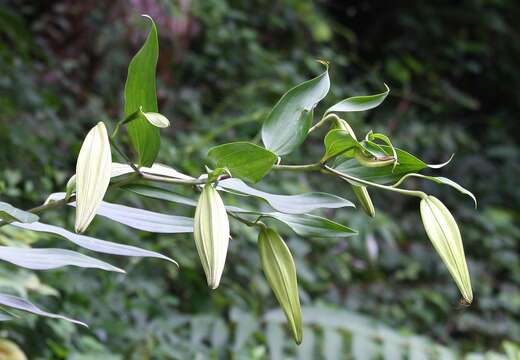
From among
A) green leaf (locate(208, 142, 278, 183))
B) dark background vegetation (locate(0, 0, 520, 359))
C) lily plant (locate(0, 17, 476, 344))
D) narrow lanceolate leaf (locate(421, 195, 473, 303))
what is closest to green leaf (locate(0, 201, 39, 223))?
lily plant (locate(0, 17, 476, 344))

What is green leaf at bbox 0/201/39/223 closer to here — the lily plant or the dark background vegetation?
the lily plant

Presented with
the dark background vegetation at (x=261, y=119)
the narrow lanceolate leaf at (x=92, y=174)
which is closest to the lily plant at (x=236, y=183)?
the narrow lanceolate leaf at (x=92, y=174)

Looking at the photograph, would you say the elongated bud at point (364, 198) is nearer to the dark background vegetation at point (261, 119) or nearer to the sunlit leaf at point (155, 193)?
the sunlit leaf at point (155, 193)

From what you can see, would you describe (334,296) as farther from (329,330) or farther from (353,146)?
(353,146)

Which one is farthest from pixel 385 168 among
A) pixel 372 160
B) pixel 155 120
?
pixel 155 120

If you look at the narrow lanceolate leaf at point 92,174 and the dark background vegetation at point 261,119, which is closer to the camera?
the narrow lanceolate leaf at point 92,174

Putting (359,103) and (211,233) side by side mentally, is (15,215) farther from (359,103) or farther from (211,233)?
(359,103)
